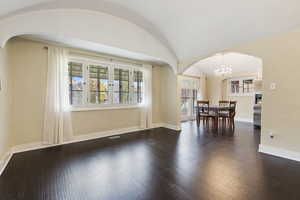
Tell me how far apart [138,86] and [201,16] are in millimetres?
2672

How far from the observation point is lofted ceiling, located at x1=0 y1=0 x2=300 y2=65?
219 centimetres

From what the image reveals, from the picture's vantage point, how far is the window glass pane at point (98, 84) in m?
3.72

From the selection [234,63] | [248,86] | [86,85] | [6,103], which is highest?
[234,63]

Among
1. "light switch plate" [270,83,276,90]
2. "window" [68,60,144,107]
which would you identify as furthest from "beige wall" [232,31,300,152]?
"window" [68,60,144,107]

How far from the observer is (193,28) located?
3053 mm

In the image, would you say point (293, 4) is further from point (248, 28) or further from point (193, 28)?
point (193, 28)

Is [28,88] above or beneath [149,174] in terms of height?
above

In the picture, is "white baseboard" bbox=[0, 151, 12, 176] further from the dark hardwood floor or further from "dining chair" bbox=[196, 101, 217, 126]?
"dining chair" bbox=[196, 101, 217, 126]

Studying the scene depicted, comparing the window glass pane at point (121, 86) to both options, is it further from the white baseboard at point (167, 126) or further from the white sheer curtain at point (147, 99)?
the white baseboard at point (167, 126)

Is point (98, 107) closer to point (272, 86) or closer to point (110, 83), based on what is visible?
point (110, 83)

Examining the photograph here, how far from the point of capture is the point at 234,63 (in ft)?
19.4

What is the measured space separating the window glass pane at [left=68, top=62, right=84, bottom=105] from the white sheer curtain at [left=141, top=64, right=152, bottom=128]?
1.92 m

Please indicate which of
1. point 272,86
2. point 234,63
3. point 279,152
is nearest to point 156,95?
point 272,86

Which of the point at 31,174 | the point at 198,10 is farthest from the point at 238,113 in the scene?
the point at 31,174
